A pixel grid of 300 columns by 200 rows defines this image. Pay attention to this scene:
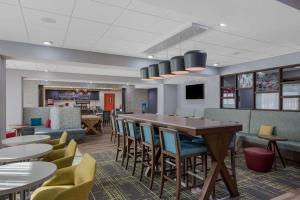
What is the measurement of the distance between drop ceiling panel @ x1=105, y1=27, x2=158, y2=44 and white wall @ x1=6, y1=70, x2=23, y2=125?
4.99 metres

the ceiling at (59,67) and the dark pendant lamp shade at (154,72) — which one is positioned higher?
the ceiling at (59,67)

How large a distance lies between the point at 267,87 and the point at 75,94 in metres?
12.6

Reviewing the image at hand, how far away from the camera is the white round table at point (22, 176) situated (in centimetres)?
140

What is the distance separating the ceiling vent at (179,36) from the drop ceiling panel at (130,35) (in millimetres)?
213

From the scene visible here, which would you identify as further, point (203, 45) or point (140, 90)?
point (140, 90)

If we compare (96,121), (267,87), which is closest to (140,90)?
(96,121)

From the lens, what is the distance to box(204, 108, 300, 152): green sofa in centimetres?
424

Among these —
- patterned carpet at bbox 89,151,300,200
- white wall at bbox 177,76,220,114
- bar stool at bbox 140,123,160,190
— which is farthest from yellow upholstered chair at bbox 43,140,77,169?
white wall at bbox 177,76,220,114

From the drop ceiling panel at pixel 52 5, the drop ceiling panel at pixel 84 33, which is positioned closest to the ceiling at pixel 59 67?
the drop ceiling panel at pixel 84 33

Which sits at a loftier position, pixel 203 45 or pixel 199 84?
pixel 203 45

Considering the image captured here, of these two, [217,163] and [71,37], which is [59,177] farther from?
[71,37]

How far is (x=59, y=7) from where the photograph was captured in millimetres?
2465

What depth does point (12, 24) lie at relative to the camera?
9.84ft

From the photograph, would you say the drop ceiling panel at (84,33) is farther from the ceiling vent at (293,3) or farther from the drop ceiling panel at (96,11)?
the ceiling vent at (293,3)
